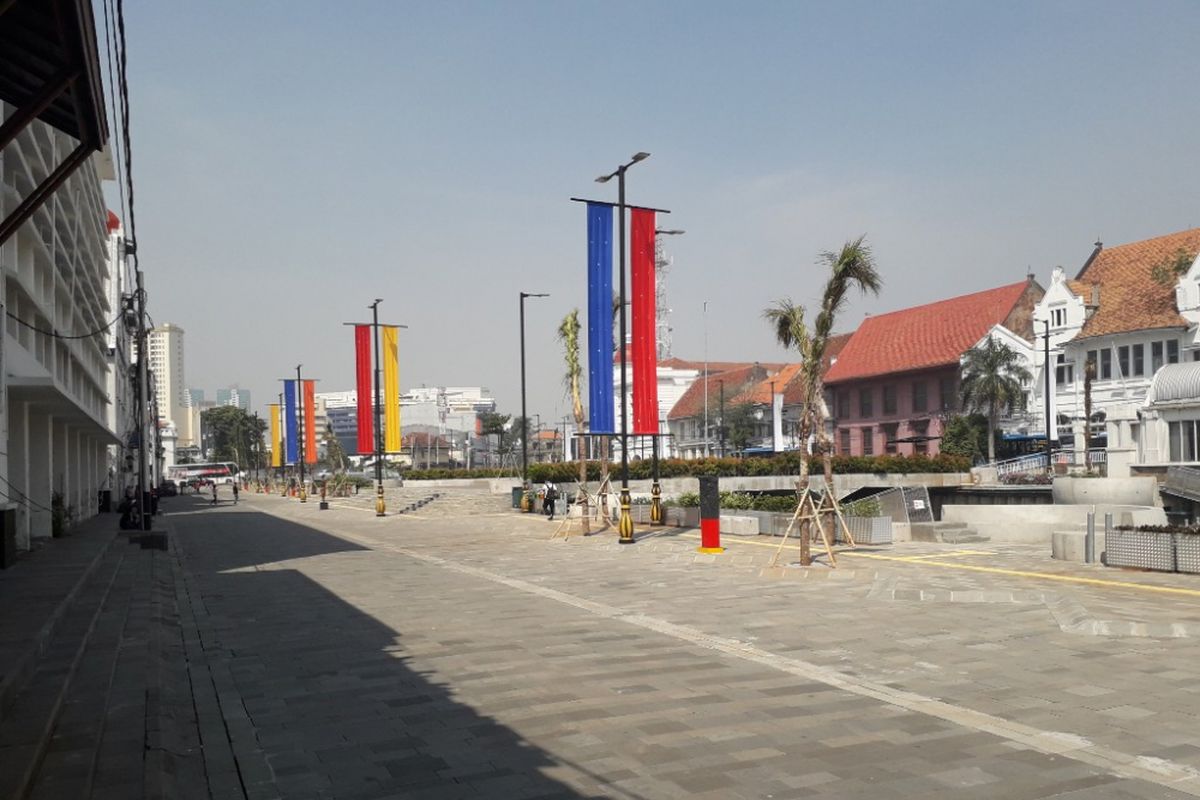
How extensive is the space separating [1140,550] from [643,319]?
464 inches

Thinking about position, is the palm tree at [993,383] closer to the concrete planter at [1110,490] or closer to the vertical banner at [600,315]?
the concrete planter at [1110,490]

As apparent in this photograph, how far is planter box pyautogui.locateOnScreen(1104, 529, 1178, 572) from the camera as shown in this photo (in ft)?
55.2

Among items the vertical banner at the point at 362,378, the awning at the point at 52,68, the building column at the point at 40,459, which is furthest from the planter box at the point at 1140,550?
the vertical banner at the point at 362,378

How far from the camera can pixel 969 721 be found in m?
7.80

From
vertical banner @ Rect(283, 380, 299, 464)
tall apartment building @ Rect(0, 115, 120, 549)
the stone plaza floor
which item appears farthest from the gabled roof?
tall apartment building @ Rect(0, 115, 120, 549)

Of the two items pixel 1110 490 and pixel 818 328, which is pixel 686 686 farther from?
pixel 1110 490

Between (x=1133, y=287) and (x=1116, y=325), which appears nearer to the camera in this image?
(x=1116, y=325)

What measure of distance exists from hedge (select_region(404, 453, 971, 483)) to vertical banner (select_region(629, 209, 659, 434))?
2375cm

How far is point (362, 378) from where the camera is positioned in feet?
147

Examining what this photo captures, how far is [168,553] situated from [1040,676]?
21.5 m

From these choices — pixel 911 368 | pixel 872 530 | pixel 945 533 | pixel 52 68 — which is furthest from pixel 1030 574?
pixel 911 368

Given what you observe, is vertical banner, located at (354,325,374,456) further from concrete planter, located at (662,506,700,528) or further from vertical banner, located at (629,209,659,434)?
vertical banner, located at (629,209,659,434)

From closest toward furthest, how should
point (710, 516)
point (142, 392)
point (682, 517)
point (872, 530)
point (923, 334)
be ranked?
point (710, 516) → point (872, 530) → point (682, 517) → point (142, 392) → point (923, 334)

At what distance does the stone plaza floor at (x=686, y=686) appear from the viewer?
656 cm
